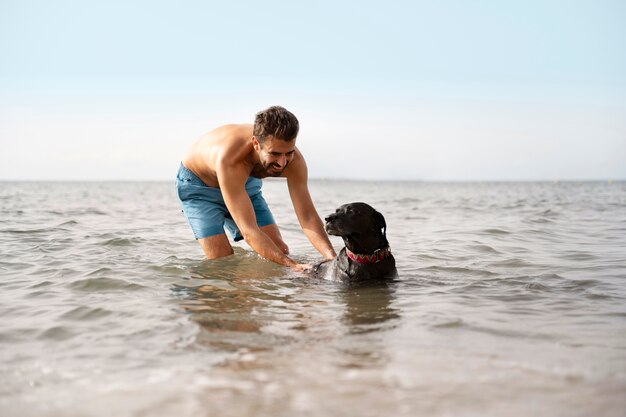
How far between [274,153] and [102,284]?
2315 mm

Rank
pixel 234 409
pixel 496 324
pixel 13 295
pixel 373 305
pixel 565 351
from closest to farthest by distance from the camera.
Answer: pixel 234 409
pixel 565 351
pixel 496 324
pixel 373 305
pixel 13 295

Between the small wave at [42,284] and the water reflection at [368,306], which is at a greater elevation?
the water reflection at [368,306]

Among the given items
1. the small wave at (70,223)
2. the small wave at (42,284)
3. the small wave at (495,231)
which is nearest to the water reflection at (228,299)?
the small wave at (42,284)

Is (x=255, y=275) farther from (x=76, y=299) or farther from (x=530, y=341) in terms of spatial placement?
(x=530, y=341)

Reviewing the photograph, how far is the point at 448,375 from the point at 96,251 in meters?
6.99

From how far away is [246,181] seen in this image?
693cm

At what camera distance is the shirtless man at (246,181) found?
5.82m

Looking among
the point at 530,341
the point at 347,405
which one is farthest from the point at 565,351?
the point at 347,405

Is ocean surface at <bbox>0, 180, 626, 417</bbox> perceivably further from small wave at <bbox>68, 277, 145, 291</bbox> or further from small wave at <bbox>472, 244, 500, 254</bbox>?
small wave at <bbox>472, 244, 500, 254</bbox>

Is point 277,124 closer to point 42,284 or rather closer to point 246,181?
point 246,181

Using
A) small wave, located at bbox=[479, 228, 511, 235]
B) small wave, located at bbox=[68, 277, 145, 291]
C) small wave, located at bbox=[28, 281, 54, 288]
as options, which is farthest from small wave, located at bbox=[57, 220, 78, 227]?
small wave, located at bbox=[479, 228, 511, 235]

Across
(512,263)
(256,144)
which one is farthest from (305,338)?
(512,263)

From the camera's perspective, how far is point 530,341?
3934 millimetres

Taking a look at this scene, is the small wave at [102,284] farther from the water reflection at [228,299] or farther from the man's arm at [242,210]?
the man's arm at [242,210]
